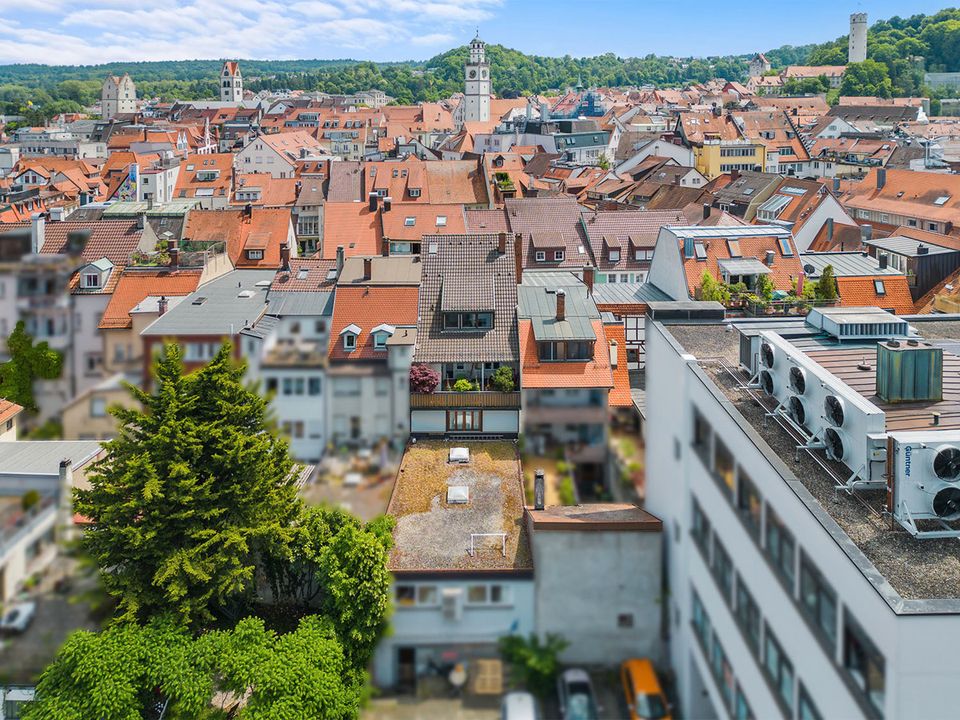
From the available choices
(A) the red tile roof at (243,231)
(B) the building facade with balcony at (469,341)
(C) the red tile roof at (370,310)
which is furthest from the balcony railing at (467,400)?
(A) the red tile roof at (243,231)

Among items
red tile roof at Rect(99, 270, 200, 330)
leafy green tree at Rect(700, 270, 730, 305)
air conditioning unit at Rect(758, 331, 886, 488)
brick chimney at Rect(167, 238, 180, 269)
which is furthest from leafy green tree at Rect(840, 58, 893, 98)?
air conditioning unit at Rect(758, 331, 886, 488)

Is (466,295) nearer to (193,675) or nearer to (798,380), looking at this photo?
(193,675)

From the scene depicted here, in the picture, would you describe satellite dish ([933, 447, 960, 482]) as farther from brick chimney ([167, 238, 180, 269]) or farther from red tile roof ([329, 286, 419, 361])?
brick chimney ([167, 238, 180, 269])

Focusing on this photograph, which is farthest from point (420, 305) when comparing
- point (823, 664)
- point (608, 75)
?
point (608, 75)

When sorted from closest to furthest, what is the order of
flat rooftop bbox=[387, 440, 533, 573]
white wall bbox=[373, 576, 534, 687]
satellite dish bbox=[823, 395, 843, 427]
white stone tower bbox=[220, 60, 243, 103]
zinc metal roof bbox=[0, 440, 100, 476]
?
satellite dish bbox=[823, 395, 843, 427], white wall bbox=[373, 576, 534, 687], flat rooftop bbox=[387, 440, 533, 573], zinc metal roof bbox=[0, 440, 100, 476], white stone tower bbox=[220, 60, 243, 103]

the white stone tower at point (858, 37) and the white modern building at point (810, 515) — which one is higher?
the white stone tower at point (858, 37)

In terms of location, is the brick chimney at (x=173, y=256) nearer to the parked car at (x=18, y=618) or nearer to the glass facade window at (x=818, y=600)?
the parked car at (x=18, y=618)
